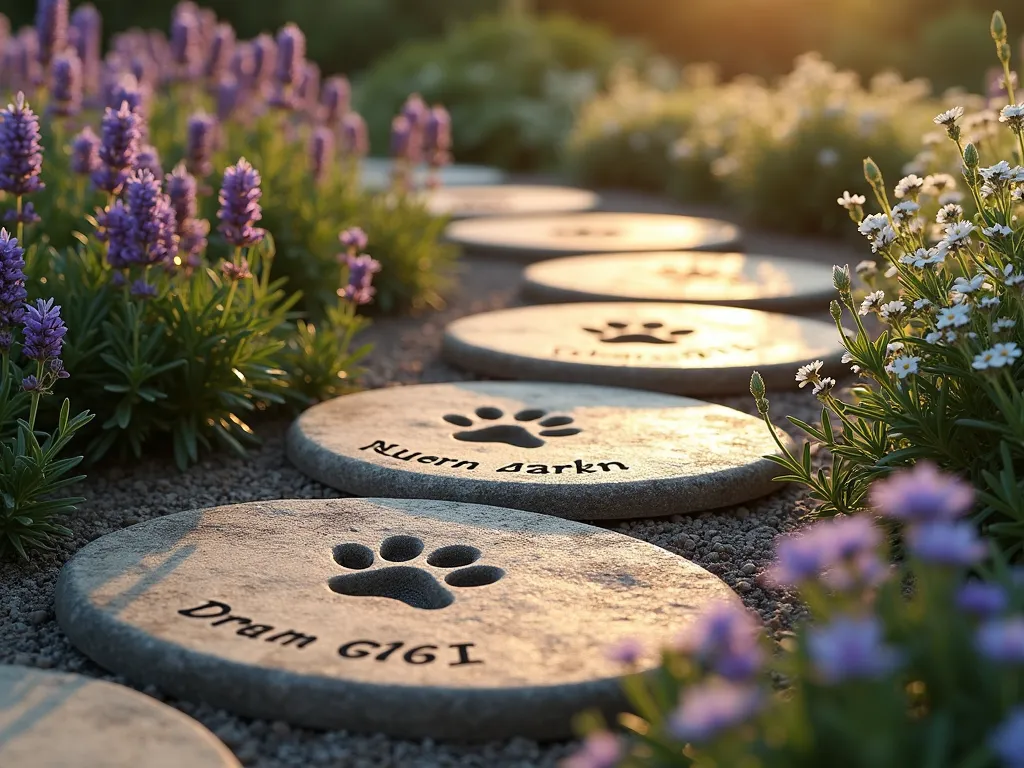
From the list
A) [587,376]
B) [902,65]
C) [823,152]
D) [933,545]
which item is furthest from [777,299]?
[902,65]

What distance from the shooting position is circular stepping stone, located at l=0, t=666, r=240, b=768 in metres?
1.94

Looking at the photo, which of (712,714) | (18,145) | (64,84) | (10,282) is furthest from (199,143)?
(712,714)

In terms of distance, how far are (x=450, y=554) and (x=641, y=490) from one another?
63 centimetres

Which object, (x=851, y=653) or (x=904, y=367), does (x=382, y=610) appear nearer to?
(x=904, y=367)

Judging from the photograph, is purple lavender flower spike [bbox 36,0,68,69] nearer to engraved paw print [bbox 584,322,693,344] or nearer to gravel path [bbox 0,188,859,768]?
gravel path [bbox 0,188,859,768]

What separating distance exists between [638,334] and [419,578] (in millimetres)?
2326

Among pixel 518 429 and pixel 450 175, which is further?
pixel 450 175

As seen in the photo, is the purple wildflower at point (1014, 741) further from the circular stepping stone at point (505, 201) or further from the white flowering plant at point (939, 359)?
the circular stepping stone at point (505, 201)

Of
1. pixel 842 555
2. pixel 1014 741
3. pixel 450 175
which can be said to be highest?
pixel 842 555

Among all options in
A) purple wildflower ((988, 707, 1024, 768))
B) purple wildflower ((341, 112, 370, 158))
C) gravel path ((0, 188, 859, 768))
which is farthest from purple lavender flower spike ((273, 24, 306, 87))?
purple wildflower ((988, 707, 1024, 768))

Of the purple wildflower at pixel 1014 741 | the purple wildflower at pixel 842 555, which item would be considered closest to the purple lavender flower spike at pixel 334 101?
the purple wildflower at pixel 842 555

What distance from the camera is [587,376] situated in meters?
4.38

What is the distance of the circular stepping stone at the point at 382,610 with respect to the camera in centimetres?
219

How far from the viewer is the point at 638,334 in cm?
483
